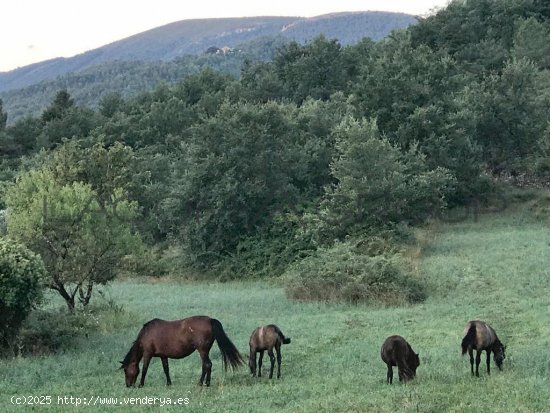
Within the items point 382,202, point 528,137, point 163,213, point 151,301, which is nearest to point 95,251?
point 151,301

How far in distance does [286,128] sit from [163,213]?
36.1 feet

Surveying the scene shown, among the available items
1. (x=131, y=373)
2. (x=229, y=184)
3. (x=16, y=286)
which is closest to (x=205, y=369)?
(x=131, y=373)

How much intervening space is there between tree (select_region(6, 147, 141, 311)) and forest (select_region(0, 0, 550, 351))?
0.17 ft

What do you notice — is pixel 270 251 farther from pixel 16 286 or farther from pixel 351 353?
pixel 351 353

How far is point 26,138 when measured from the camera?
81.4 meters

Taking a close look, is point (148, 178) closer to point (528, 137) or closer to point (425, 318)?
point (528, 137)

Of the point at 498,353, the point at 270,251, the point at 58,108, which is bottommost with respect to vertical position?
the point at 270,251

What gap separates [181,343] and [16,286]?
264 inches

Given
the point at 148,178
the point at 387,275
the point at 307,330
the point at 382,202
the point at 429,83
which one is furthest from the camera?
the point at 148,178

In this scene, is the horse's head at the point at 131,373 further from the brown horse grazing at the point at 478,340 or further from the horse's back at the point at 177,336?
the brown horse grazing at the point at 478,340

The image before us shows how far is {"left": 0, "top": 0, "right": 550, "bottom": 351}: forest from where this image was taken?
22.8m

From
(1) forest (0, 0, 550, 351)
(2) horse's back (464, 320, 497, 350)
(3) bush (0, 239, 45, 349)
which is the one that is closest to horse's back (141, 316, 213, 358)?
(2) horse's back (464, 320, 497, 350)

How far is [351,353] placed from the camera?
16125mm

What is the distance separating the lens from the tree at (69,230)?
21.9 metres
